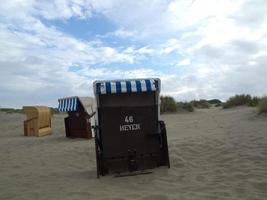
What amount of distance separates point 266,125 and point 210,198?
7323 mm

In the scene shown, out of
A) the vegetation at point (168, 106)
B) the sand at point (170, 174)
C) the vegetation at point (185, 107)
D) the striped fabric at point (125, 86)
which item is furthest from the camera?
the vegetation at point (185, 107)

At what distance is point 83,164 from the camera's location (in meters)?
10.5

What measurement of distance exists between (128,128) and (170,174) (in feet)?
3.78

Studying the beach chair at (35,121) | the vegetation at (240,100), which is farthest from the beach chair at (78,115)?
the vegetation at (240,100)

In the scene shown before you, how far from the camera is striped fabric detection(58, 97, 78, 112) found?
52.6ft

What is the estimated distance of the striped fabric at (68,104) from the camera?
1605 cm

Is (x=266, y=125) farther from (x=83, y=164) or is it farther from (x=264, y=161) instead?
(x=83, y=164)

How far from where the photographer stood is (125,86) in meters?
8.69

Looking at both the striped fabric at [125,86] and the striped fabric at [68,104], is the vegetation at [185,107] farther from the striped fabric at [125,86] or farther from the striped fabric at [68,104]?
the striped fabric at [125,86]

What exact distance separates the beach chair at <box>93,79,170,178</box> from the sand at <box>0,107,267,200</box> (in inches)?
13.9

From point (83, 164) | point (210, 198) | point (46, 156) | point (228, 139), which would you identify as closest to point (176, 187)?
point (210, 198)

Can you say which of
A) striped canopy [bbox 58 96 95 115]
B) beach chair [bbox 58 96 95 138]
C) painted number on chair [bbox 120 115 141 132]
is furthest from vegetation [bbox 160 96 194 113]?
painted number on chair [bbox 120 115 141 132]

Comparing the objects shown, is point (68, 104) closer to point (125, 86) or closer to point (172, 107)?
point (125, 86)


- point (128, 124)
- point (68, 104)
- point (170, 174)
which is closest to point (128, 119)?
point (128, 124)
